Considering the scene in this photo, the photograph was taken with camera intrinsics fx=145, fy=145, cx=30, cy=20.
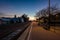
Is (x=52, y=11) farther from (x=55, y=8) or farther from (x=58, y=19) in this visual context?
(x=58, y=19)

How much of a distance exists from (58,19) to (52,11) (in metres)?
11.4

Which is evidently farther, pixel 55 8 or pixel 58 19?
pixel 55 8

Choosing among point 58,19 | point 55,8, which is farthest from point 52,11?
point 58,19

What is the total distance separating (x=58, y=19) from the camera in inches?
2549

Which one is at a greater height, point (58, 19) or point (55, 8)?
point (55, 8)

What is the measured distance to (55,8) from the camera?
7431 centimetres

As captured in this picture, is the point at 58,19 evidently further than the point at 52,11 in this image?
No

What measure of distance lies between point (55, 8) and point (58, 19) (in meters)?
11.1

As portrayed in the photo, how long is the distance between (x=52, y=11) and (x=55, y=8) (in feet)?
7.34

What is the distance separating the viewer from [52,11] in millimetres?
75250
